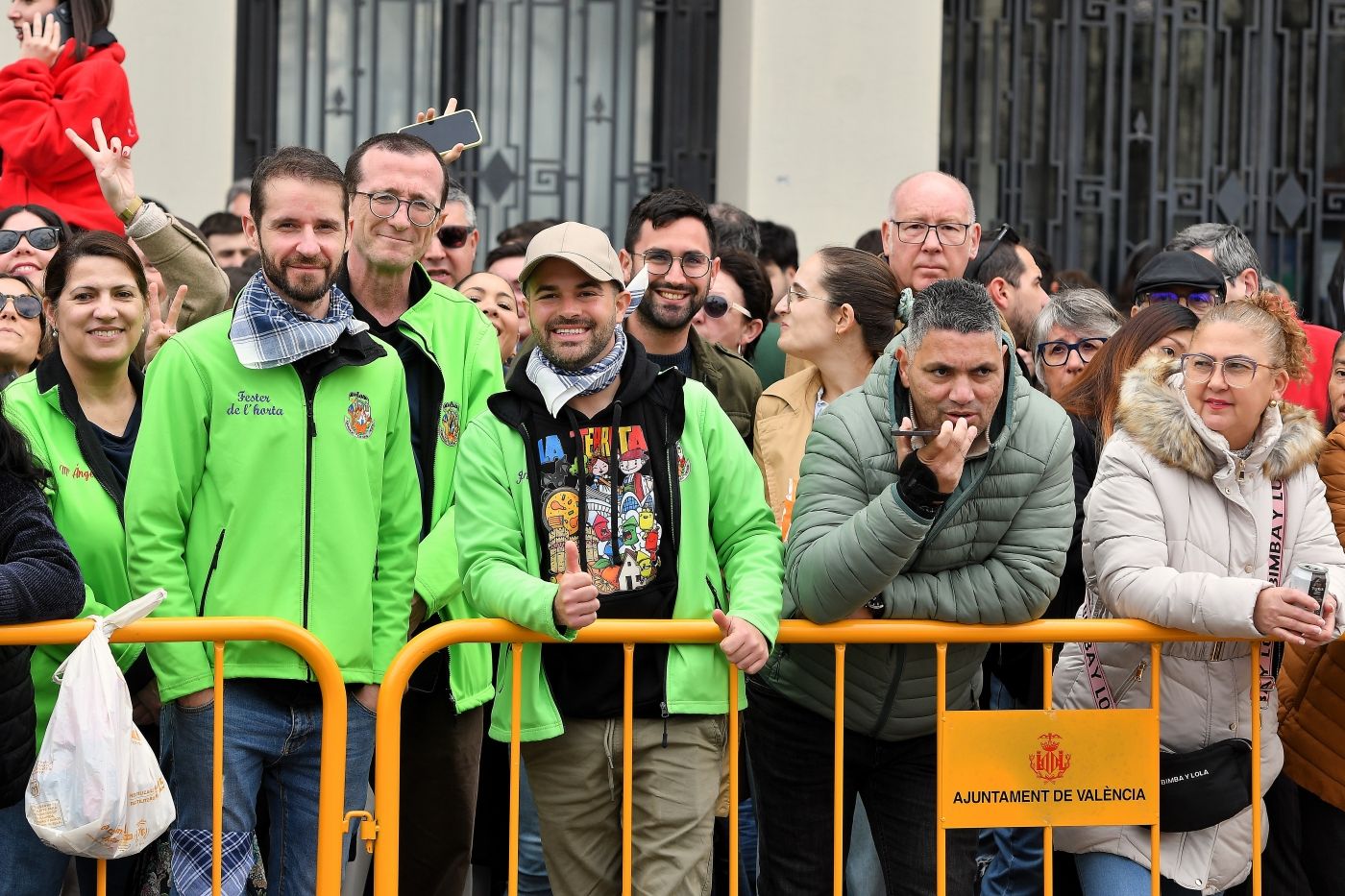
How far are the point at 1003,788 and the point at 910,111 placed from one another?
19.5 feet

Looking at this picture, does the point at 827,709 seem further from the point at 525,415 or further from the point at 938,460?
the point at 525,415

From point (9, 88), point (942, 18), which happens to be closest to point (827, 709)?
point (9, 88)

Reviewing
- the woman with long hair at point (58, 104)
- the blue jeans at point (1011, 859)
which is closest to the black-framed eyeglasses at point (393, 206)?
the blue jeans at point (1011, 859)

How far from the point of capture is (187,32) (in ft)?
30.0

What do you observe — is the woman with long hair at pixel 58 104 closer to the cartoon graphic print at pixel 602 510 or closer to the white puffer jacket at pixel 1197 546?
the cartoon graphic print at pixel 602 510

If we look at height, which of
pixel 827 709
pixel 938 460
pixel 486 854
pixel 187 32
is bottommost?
pixel 486 854

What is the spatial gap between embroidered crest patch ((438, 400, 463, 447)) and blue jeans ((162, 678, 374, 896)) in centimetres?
79

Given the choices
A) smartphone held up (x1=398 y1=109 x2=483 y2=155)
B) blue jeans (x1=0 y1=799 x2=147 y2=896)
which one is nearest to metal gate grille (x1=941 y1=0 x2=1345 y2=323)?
smartphone held up (x1=398 y1=109 x2=483 y2=155)

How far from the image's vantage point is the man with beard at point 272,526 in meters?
4.11

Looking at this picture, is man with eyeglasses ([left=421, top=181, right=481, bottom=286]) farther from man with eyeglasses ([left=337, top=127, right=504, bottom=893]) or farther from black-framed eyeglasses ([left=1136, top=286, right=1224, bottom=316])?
black-framed eyeglasses ([left=1136, top=286, right=1224, bottom=316])

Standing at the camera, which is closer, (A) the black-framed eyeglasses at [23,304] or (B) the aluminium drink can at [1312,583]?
(B) the aluminium drink can at [1312,583]

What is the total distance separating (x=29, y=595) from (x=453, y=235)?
267cm

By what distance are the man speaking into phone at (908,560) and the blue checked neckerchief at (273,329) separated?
4.02 ft

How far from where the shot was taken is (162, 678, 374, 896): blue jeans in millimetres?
4105
